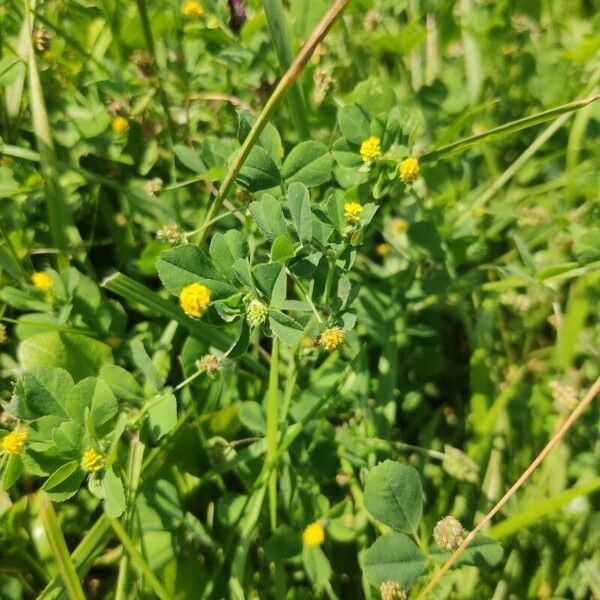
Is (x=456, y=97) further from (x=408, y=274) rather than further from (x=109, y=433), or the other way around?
(x=109, y=433)

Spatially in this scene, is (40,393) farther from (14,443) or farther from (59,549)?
(59,549)

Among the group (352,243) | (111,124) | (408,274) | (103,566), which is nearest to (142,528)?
(103,566)

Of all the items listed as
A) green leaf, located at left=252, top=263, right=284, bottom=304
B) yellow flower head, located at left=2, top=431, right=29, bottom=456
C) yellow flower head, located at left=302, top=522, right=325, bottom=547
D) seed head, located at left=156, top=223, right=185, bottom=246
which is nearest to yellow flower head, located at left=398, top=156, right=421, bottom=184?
green leaf, located at left=252, top=263, right=284, bottom=304

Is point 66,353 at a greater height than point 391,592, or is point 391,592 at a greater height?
point 66,353

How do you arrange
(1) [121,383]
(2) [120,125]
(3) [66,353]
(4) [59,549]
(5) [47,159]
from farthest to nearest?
(2) [120,125]
(5) [47,159]
(3) [66,353]
(1) [121,383]
(4) [59,549]

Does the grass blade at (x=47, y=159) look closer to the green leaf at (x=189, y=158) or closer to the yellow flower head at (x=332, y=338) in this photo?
the green leaf at (x=189, y=158)

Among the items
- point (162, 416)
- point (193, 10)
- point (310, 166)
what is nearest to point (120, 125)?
point (193, 10)
